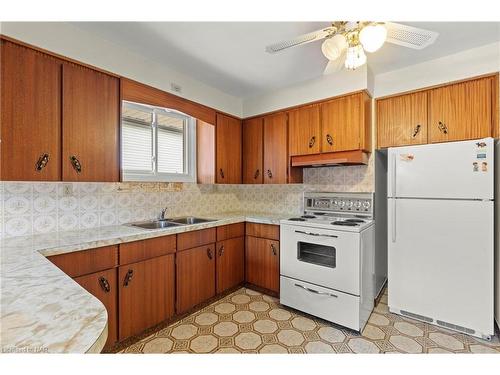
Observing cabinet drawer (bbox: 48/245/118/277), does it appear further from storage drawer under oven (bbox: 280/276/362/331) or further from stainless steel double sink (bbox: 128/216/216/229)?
storage drawer under oven (bbox: 280/276/362/331)

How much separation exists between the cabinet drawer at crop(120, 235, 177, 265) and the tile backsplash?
0.57m

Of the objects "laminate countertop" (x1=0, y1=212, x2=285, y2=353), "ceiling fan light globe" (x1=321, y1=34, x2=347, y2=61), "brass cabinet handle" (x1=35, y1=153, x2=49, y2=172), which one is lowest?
"laminate countertop" (x1=0, y1=212, x2=285, y2=353)

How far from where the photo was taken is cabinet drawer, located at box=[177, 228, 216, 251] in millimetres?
2191

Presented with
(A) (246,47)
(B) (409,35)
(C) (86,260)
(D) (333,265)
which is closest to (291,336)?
(D) (333,265)

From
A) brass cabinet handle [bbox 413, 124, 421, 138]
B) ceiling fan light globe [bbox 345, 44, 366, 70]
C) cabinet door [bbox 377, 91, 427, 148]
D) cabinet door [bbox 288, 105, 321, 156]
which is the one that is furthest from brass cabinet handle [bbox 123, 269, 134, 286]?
brass cabinet handle [bbox 413, 124, 421, 138]

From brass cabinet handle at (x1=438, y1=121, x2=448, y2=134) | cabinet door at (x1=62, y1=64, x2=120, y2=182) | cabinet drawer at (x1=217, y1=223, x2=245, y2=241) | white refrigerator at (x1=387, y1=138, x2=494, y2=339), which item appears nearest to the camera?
cabinet door at (x1=62, y1=64, x2=120, y2=182)

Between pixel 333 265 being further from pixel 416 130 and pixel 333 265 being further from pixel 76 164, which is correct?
pixel 76 164

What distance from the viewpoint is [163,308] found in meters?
2.06

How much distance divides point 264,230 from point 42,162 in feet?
6.51

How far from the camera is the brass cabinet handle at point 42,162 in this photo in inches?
62.9

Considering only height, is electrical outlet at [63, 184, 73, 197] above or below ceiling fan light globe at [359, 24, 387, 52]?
below

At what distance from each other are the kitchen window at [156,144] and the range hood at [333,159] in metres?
1.31

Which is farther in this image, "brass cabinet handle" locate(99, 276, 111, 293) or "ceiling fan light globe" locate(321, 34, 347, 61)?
"brass cabinet handle" locate(99, 276, 111, 293)

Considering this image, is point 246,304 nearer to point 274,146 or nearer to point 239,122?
point 274,146
